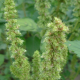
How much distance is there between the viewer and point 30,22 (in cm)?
139

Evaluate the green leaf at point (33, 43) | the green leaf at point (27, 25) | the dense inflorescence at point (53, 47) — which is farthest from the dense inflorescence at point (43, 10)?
the dense inflorescence at point (53, 47)

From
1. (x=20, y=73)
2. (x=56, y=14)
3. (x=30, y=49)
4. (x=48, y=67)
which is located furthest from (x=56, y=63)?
(x=30, y=49)

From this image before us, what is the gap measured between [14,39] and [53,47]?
26cm

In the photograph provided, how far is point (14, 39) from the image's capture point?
0.77 metres

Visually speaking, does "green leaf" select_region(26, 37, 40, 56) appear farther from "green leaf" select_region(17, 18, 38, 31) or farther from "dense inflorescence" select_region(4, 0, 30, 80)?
"dense inflorescence" select_region(4, 0, 30, 80)

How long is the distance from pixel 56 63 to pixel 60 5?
0.82 metres

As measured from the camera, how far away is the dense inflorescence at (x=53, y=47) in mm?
535

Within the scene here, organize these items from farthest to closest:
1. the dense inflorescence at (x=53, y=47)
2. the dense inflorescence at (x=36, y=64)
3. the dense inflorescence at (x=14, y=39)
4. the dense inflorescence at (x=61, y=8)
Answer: the dense inflorescence at (x=61, y=8)
the dense inflorescence at (x=36, y=64)
the dense inflorescence at (x=14, y=39)
the dense inflorescence at (x=53, y=47)

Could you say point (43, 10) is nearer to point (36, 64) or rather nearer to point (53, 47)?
point (36, 64)

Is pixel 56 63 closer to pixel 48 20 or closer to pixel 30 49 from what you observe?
pixel 48 20

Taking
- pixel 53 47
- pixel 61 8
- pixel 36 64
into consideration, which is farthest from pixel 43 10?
pixel 53 47

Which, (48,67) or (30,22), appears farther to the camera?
(30,22)

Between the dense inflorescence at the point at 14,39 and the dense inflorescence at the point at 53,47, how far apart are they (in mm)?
181

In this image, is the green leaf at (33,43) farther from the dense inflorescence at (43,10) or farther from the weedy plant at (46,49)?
the weedy plant at (46,49)
